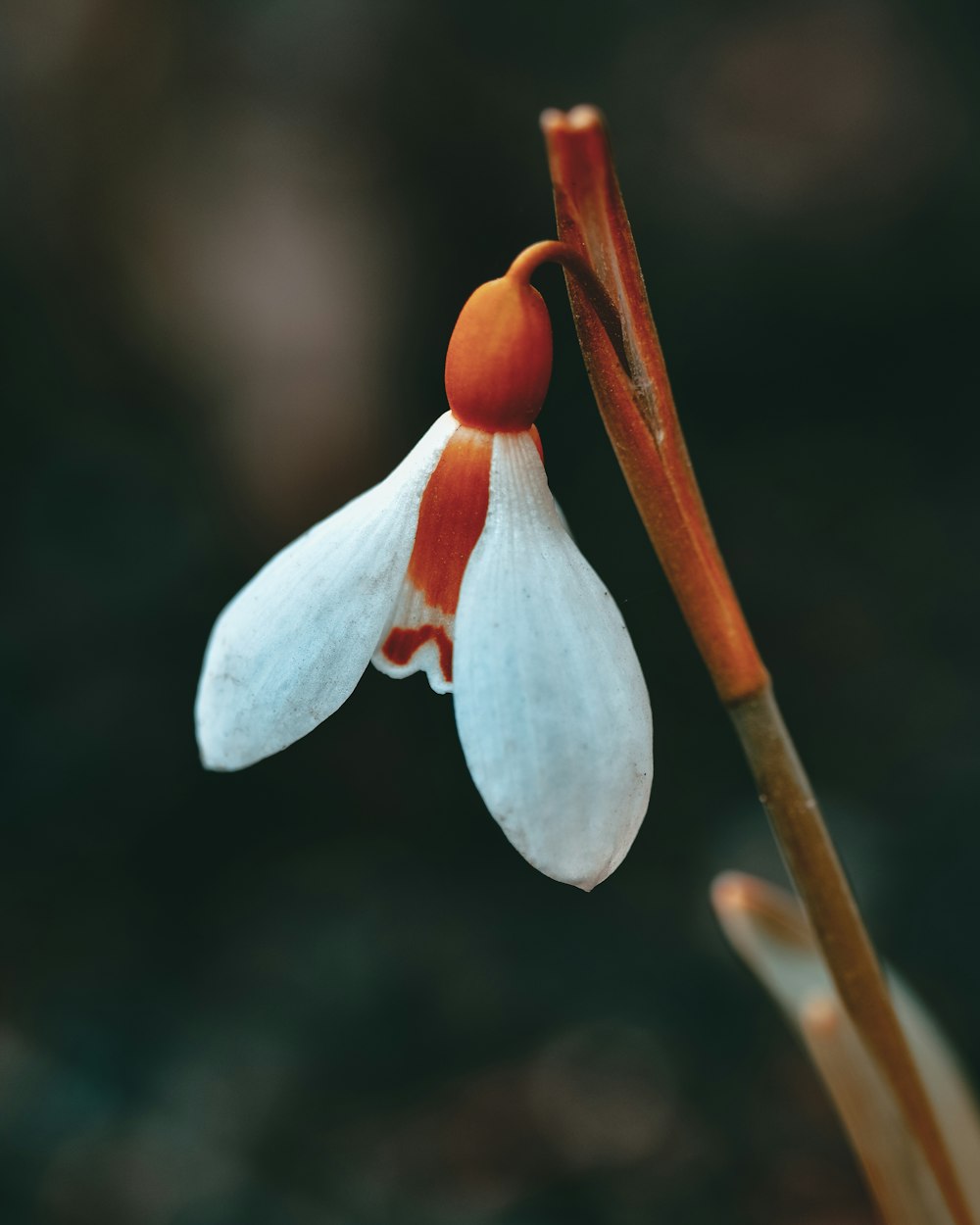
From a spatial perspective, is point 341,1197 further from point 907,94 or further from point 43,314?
point 907,94

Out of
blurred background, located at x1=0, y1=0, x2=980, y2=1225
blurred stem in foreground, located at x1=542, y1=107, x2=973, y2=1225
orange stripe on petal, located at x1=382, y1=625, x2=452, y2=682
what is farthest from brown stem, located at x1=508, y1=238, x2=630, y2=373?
blurred background, located at x1=0, y1=0, x2=980, y2=1225

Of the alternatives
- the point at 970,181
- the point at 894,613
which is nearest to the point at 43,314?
the point at 894,613

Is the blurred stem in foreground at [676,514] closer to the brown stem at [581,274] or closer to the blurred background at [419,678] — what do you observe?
the brown stem at [581,274]

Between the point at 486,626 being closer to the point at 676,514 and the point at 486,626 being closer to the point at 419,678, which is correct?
the point at 676,514

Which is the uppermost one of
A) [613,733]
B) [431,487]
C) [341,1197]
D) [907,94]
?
[907,94]

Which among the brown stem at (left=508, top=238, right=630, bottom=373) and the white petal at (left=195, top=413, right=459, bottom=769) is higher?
the brown stem at (left=508, top=238, right=630, bottom=373)

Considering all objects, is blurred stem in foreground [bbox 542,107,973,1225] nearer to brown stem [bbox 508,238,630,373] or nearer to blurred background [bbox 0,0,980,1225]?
brown stem [bbox 508,238,630,373]

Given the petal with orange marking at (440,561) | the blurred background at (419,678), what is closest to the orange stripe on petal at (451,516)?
the petal with orange marking at (440,561)

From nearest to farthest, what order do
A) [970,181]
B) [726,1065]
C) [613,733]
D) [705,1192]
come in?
[613,733]
[705,1192]
[726,1065]
[970,181]
